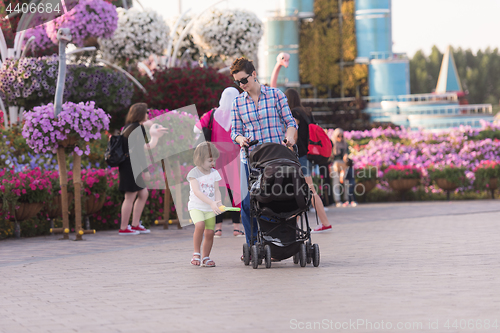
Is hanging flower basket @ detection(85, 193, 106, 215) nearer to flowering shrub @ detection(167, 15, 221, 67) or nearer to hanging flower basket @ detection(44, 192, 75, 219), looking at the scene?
hanging flower basket @ detection(44, 192, 75, 219)

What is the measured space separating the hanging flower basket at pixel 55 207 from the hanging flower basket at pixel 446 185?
10.0m

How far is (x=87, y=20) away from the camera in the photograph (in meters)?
13.3

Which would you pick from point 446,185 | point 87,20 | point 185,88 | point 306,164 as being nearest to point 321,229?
point 306,164

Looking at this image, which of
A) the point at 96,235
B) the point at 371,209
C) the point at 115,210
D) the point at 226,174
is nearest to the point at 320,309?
the point at 226,174

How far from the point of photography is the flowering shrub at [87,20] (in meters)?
13.2

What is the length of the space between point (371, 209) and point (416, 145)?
19.0 feet

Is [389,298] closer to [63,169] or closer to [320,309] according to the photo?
[320,309]

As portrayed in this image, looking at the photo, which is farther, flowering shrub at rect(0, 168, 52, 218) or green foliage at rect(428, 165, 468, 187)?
green foliage at rect(428, 165, 468, 187)

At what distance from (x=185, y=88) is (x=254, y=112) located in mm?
7330

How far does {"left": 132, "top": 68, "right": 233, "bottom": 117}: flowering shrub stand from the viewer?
1380 centimetres

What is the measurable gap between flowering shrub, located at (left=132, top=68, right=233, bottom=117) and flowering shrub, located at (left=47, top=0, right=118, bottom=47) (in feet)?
4.82

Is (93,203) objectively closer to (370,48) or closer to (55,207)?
(55,207)

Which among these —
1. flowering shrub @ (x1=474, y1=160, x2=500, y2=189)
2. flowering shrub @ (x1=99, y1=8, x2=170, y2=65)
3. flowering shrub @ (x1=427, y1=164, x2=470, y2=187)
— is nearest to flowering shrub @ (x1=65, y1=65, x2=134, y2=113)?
flowering shrub @ (x1=99, y1=8, x2=170, y2=65)

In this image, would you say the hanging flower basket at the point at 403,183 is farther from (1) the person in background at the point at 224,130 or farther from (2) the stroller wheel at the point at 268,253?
(2) the stroller wheel at the point at 268,253
